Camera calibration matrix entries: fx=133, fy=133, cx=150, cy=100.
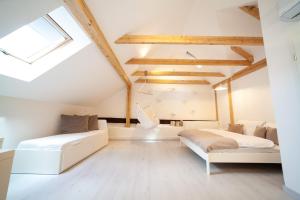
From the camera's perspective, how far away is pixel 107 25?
210 centimetres

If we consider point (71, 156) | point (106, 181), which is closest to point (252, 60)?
point (106, 181)

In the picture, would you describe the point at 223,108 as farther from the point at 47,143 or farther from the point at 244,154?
the point at 47,143

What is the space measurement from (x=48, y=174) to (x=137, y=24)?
2854 millimetres

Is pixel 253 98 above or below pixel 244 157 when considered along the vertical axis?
above

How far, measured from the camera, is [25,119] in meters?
2.38

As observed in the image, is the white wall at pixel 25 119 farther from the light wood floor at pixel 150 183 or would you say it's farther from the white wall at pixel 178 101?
the white wall at pixel 178 101

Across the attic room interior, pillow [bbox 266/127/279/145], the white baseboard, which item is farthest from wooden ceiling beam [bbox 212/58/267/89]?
the white baseboard

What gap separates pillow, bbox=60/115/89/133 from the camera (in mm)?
3217

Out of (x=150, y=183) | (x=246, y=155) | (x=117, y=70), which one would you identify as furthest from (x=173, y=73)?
(x=150, y=183)

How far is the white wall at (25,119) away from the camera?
2.06 meters

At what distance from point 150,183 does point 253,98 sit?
3902mm

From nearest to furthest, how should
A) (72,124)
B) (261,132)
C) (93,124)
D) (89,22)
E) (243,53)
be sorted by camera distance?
Result: (89,22), (261,132), (72,124), (243,53), (93,124)

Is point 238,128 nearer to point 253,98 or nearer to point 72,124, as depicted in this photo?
point 253,98

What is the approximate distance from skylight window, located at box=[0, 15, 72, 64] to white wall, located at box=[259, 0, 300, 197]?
9.27ft
